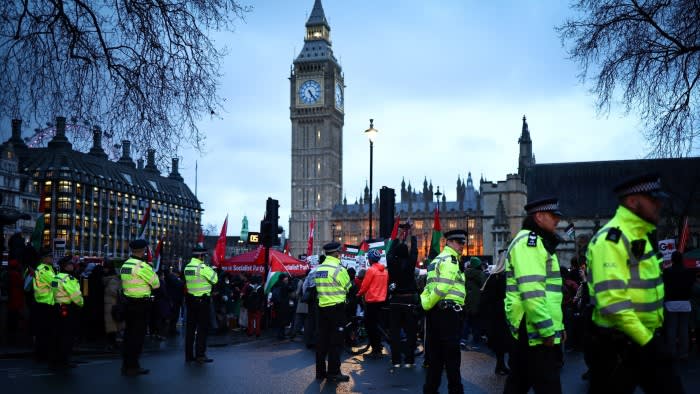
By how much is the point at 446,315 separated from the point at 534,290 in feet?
8.31

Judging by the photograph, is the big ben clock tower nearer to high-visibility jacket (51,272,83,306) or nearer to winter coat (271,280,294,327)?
winter coat (271,280,294,327)

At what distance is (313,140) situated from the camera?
5113 inches

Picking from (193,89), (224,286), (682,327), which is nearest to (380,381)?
(193,89)

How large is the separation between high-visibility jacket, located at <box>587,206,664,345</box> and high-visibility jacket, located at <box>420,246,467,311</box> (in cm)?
355

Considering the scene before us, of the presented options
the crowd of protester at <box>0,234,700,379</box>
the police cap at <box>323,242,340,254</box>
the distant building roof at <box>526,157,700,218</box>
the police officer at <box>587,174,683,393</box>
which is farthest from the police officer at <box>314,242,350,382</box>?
the distant building roof at <box>526,157,700,218</box>

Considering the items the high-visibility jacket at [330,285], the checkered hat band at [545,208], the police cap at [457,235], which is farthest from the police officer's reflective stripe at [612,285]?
the high-visibility jacket at [330,285]

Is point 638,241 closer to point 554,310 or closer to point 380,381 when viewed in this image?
point 554,310

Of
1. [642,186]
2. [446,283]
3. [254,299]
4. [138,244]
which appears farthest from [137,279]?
[254,299]

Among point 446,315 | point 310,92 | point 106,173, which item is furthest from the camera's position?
point 310,92

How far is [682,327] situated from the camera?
1243 cm

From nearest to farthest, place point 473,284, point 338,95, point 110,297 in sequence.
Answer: point 473,284 < point 110,297 < point 338,95

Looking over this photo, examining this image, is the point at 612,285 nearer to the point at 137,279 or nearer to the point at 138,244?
the point at 137,279

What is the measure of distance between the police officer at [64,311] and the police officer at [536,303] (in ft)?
26.2

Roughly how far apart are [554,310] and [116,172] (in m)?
121
